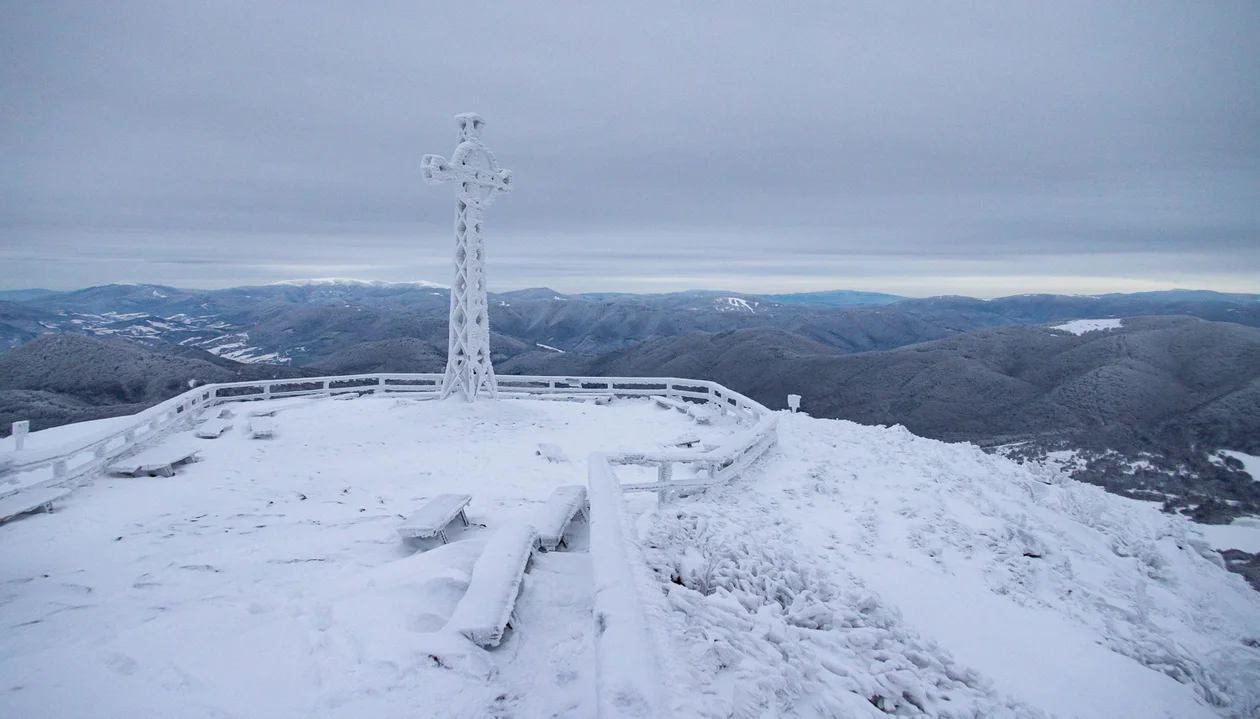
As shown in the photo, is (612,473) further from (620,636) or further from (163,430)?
A: (163,430)

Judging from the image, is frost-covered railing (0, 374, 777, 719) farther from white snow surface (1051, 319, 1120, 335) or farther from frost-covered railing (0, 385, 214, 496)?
white snow surface (1051, 319, 1120, 335)

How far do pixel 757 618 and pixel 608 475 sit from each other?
8.59 feet

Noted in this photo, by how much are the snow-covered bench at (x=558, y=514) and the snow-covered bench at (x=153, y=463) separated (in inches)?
309

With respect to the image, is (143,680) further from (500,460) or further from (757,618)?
(500,460)

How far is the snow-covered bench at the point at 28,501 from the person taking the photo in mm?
7375

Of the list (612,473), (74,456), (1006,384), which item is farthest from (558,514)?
(1006,384)

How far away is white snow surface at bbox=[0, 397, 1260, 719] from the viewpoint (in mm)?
3510

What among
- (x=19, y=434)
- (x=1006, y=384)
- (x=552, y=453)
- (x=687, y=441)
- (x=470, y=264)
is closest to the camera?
(x=19, y=434)

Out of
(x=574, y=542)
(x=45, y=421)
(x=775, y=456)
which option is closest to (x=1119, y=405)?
(x=775, y=456)

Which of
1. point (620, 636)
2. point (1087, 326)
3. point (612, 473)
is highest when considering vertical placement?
point (620, 636)

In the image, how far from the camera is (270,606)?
15.5 ft

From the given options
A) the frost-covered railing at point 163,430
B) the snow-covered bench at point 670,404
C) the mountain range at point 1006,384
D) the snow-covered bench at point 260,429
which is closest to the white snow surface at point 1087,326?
the mountain range at point 1006,384

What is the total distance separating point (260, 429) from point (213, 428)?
163cm

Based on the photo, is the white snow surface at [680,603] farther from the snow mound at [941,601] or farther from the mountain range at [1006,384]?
the mountain range at [1006,384]
